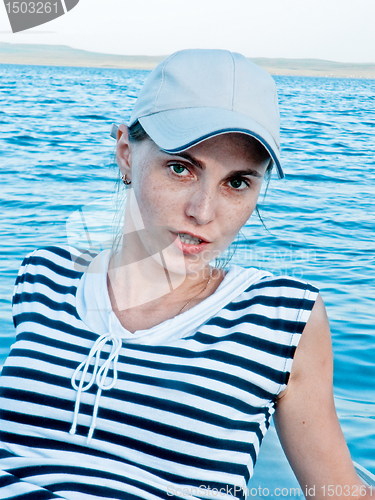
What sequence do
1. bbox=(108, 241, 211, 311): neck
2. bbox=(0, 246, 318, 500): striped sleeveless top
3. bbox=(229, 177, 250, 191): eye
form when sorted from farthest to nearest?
bbox=(108, 241, 211, 311): neck < bbox=(229, 177, 250, 191): eye < bbox=(0, 246, 318, 500): striped sleeveless top

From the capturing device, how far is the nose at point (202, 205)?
1.54m

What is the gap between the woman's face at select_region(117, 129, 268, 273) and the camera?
155cm

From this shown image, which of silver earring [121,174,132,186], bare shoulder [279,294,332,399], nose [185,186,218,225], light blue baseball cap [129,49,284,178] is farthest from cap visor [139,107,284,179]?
bare shoulder [279,294,332,399]

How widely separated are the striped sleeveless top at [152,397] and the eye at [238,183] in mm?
212

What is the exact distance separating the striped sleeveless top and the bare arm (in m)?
0.03

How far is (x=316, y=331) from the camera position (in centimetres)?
154

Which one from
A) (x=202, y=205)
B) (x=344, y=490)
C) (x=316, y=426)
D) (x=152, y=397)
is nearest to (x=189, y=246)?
(x=202, y=205)

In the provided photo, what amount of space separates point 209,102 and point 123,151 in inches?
12.0

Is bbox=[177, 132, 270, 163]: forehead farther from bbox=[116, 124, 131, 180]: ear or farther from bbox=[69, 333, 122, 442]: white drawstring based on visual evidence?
bbox=[69, 333, 122, 442]: white drawstring

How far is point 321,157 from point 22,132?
511 centimetres

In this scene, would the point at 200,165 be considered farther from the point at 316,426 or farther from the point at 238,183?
the point at 316,426

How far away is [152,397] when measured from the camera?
1.51 m

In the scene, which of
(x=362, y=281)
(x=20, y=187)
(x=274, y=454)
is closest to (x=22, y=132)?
(x=20, y=187)

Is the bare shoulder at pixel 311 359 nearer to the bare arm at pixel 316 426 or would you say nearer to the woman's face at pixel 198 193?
the bare arm at pixel 316 426
